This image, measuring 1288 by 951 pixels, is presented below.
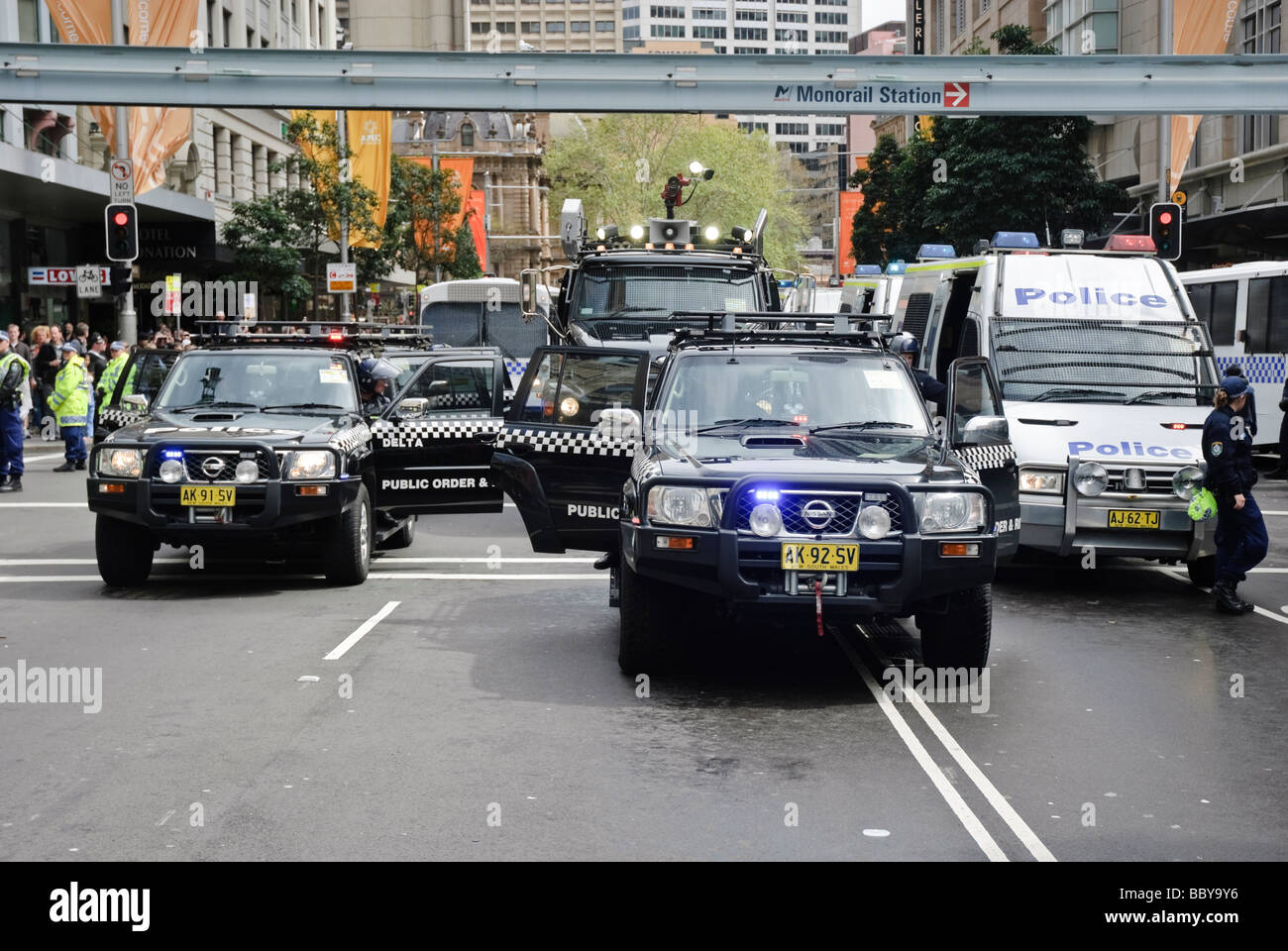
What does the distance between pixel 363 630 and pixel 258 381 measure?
375cm

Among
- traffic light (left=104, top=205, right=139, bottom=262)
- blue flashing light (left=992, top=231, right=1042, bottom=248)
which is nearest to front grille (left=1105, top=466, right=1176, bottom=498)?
blue flashing light (left=992, top=231, right=1042, bottom=248)

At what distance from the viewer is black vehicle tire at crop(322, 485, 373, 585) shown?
12891 mm

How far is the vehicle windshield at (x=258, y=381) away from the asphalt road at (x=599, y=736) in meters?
1.80

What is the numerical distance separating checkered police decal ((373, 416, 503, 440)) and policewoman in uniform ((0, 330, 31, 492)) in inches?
353

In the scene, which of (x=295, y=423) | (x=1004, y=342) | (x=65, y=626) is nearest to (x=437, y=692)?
(x=65, y=626)

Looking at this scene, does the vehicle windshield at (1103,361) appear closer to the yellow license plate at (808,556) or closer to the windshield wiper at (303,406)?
the windshield wiper at (303,406)

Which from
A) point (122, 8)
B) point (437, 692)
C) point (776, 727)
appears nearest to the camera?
point (776, 727)

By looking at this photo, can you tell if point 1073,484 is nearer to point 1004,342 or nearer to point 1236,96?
point 1004,342

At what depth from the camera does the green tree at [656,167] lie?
2904 inches

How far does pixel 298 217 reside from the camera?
47.5 meters

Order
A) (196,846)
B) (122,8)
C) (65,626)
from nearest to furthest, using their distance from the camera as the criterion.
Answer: (196,846) → (65,626) → (122,8)

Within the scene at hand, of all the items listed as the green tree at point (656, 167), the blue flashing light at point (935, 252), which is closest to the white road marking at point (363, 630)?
the blue flashing light at point (935, 252)

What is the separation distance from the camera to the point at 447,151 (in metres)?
133

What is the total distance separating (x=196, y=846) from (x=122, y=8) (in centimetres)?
2623
